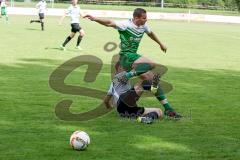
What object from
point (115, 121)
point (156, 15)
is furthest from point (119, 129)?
point (156, 15)

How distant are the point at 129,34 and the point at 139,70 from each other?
2.28 feet

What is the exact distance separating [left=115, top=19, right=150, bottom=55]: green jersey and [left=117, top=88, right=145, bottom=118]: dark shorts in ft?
2.65

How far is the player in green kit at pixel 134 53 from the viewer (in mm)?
9844

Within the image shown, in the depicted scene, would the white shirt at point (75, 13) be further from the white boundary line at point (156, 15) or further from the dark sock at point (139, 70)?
the white boundary line at point (156, 15)

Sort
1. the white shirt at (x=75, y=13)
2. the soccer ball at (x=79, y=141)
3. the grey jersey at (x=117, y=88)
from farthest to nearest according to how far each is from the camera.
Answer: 1. the white shirt at (x=75, y=13)
2. the grey jersey at (x=117, y=88)
3. the soccer ball at (x=79, y=141)

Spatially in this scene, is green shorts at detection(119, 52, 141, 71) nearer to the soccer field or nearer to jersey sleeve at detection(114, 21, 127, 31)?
jersey sleeve at detection(114, 21, 127, 31)

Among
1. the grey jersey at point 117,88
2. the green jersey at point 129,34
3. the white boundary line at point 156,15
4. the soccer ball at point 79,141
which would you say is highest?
the green jersey at point 129,34

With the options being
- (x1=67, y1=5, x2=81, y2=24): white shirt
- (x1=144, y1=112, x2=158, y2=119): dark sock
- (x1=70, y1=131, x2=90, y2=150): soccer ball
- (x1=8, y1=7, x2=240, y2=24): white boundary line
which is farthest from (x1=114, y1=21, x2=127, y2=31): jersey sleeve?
(x1=8, y1=7, x2=240, y2=24): white boundary line

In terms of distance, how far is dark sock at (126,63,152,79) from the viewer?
10.0m

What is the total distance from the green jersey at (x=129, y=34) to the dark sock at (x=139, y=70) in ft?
1.02

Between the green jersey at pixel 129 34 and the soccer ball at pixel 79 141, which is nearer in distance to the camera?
the soccer ball at pixel 79 141

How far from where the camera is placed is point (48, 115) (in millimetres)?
9812

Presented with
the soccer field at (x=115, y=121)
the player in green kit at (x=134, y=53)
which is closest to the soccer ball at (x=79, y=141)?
the soccer field at (x=115, y=121)

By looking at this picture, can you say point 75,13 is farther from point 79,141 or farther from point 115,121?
point 79,141
